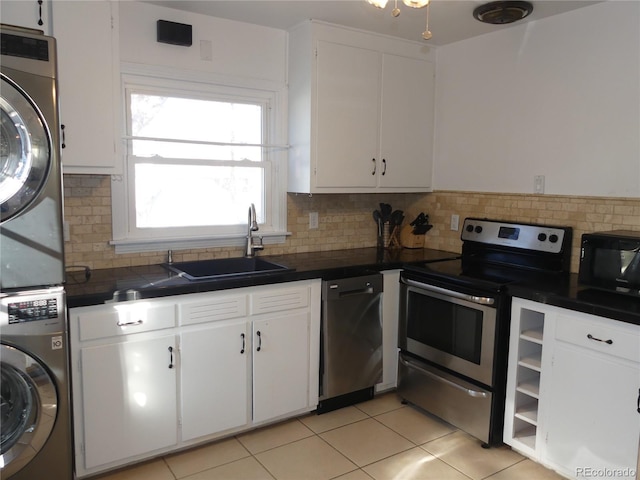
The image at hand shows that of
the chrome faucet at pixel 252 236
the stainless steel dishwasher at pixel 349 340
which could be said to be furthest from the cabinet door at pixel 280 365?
the chrome faucet at pixel 252 236

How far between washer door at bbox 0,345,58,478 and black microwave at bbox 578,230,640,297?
2.47 m

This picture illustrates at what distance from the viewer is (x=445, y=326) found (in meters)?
2.99

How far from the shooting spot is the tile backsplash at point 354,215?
9.20ft

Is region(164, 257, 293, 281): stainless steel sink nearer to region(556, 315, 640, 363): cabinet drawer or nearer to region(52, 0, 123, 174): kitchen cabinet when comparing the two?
region(52, 0, 123, 174): kitchen cabinet

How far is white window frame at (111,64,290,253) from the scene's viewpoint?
2926 mm

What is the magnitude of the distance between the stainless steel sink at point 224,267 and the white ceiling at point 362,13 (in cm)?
147

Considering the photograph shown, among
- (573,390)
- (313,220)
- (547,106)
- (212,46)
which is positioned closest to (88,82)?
(212,46)

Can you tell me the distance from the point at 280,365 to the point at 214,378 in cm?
40

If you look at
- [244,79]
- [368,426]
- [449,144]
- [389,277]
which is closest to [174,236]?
[244,79]

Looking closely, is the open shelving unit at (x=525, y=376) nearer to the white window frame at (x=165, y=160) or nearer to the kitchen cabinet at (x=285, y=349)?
the kitchen cabinet at (x=285, y=349)

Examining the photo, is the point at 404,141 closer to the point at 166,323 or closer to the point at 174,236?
the point at 174,236

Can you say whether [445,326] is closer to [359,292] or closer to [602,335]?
[359,292]

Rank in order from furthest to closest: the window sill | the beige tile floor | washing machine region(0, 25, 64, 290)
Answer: the window sill < the beige tile floor < washing machine region(0, 25, 64, 290)

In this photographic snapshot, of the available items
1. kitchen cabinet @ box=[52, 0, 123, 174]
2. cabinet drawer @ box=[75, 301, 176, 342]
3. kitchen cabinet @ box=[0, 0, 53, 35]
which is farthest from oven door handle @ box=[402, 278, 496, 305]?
kitchen cabinet @ box=[0, 0, 53, 35]
